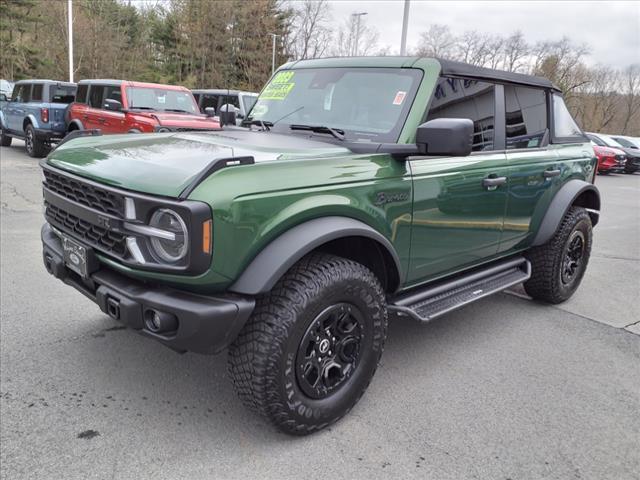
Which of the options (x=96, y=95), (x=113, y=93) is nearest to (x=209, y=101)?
(x=96, y=95)

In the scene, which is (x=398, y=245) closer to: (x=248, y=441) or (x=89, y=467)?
(x=248, y=441)

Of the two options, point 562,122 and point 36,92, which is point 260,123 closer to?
point 562,122

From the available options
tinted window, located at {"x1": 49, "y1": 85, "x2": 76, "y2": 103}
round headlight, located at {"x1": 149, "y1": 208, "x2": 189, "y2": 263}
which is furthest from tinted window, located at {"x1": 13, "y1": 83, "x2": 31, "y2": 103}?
round headlight, located at {"x1": 149, "y1": 208, "x2": 189, "y2": 263}

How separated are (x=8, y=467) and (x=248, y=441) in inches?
41.6

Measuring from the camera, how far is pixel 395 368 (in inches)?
137

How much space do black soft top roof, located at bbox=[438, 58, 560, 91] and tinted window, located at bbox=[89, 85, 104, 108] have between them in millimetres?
10073

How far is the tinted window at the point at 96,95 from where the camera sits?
38.9 ft

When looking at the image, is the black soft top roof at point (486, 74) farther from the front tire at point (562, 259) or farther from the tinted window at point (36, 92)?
the tinted window at point (36, 92)

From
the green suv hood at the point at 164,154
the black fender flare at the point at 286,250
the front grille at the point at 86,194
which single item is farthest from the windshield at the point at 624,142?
→ the front grille at the point at 86,194

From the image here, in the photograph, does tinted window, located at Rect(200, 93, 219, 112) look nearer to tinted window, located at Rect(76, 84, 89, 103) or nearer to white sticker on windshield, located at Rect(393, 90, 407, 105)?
tinted window, located at Rect(76, 84, 89, 103)

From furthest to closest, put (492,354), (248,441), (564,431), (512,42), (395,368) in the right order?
1. (512,42)
2. (492,354)
3. (395,368)
4. (564,431)
5. (248,441)

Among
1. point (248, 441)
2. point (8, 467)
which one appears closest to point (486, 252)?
point (248, 441)

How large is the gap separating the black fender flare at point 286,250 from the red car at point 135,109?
8.20 m

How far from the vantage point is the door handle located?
11.7ft
